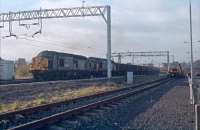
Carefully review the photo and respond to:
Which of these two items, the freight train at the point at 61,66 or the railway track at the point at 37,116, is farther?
the freight train at the point at 61,66

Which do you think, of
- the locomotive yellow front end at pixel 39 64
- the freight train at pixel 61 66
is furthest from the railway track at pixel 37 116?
the freight train at pixel 61 66

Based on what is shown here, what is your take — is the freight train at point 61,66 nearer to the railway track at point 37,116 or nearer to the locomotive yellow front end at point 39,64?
the locomotive yellow front end at point 39,64

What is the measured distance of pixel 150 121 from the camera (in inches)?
461

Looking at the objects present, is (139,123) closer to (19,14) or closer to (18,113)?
(18,113)

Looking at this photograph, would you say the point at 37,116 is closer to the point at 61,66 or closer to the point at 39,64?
the point at 39,64

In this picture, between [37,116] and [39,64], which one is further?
[39,64]

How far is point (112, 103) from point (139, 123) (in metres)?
5.60

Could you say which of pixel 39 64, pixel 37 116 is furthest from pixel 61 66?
pixel 37 116

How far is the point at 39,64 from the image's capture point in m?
40.2

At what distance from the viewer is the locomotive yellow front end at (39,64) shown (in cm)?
3962

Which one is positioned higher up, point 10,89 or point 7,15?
point 7,15

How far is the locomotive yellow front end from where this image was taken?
39.6m

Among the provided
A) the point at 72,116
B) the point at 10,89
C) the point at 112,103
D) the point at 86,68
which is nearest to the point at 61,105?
the point at 112,103

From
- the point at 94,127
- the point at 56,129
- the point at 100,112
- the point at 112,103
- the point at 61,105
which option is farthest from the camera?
the point at 112,103
